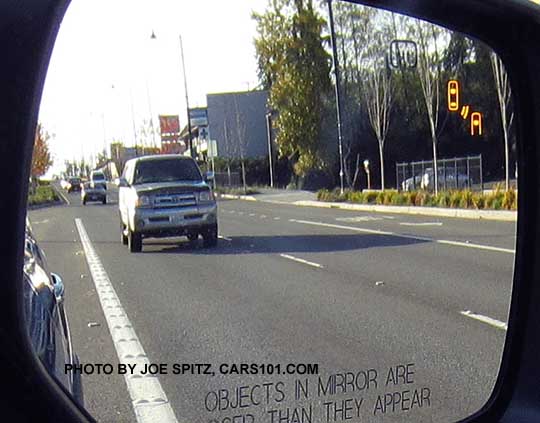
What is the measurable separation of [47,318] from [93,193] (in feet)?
2.83

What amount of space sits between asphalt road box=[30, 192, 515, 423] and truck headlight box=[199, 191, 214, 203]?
0.12 m

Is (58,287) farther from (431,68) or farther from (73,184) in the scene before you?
(431,68)

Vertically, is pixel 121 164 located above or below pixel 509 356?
above

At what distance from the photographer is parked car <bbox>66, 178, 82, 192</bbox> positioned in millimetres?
3121

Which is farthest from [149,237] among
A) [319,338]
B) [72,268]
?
[319,338]

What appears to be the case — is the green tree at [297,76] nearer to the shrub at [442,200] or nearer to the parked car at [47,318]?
the parked car at [47,318]

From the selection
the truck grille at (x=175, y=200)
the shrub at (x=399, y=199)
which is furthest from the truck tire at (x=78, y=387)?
the shrub at (x=399, y=199)

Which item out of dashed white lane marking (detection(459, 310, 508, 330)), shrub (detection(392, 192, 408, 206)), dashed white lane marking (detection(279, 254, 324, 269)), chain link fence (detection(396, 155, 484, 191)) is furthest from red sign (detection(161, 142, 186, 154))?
shrub (detection(392, 192, 408, 206))

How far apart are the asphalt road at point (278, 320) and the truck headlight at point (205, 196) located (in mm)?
124

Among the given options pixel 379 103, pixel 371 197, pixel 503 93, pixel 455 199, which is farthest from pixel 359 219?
pixel 455 199

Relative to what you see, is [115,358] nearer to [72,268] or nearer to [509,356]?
[72,268]

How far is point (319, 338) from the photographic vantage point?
359 centimetres

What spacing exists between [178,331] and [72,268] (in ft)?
2.07

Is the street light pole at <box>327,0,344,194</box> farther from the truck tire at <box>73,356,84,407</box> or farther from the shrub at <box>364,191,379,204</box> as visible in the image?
the truck tire at <box>73,356,84,407</box>
